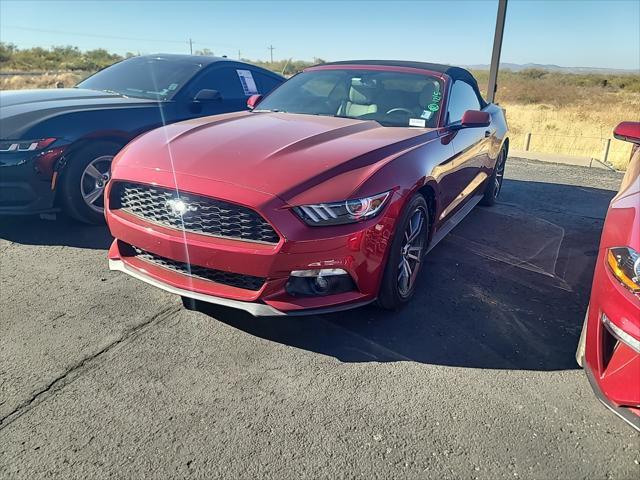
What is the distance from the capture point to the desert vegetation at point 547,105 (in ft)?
39.7

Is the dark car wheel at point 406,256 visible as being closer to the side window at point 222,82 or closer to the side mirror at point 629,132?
the side mirror at point 629,132

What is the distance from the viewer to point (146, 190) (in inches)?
112

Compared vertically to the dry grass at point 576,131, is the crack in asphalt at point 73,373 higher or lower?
higher

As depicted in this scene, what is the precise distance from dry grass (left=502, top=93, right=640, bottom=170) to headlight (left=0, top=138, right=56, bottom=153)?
31.1ft

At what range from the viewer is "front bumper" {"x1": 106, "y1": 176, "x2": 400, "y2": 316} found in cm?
249

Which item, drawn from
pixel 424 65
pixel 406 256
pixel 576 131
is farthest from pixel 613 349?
pixel 576 131

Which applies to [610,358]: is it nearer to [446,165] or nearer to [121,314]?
[446,165]

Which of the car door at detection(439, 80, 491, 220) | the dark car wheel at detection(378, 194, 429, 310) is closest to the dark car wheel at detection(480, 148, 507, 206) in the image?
the car door at detection(439, 80, 491, 220)

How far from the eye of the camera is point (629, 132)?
3.33 m

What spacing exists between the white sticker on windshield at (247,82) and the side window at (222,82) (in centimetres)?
6

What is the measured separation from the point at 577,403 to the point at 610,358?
0.51 metres

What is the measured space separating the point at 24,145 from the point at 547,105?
3204 cm

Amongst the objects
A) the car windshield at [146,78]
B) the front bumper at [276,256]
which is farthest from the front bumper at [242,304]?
the car windshield at [146,78]

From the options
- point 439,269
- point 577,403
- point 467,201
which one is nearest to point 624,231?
point 577,403
